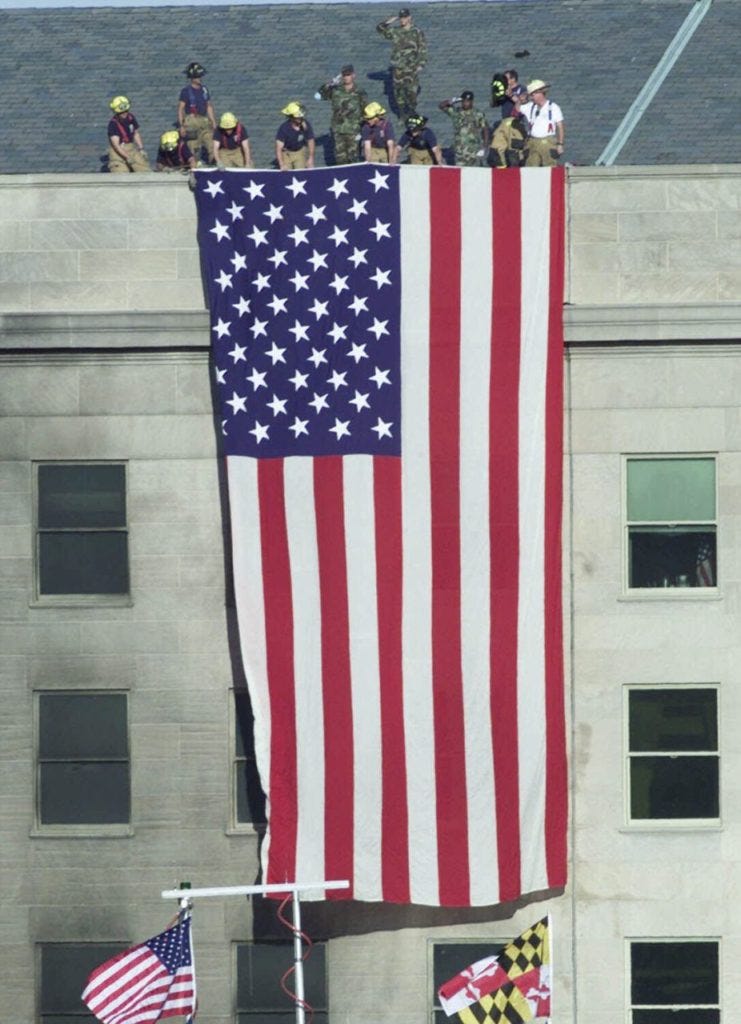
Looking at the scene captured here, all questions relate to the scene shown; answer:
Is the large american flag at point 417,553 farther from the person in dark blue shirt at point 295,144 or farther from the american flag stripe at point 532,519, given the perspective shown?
the person in dark blue shirt at point 295,144

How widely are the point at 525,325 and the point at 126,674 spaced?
25.5ft

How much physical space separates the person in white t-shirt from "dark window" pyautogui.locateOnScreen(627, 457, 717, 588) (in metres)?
5.05

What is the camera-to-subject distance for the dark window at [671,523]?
37344 millimetres

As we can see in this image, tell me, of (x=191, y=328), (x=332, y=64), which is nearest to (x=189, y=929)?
(x=191, y=328)

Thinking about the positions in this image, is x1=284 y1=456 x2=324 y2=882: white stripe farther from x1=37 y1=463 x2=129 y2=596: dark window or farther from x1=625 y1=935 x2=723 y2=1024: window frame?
x1=625 y1=935 x2=723 y2=1024: window frame

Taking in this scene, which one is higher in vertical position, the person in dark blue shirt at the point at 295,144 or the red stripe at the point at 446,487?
the person in dark blue shirt at the point at 295,144

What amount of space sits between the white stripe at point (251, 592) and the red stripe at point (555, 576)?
410 centimetres

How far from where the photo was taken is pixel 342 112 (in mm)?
40625

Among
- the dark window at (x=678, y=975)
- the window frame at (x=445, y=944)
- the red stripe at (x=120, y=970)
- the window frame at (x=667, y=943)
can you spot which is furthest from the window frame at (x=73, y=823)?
the dark window at (x=678, y=975)

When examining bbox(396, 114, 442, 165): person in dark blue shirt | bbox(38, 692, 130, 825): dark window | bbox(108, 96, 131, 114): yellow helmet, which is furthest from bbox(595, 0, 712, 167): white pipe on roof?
bbox(38, 692, 130, 825): dark window

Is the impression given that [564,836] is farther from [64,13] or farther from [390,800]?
[64,13]

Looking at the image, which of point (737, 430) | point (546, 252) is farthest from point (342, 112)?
point (737, 430)

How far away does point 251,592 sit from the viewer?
36688 mm

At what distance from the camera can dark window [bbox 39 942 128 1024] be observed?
37156mm
